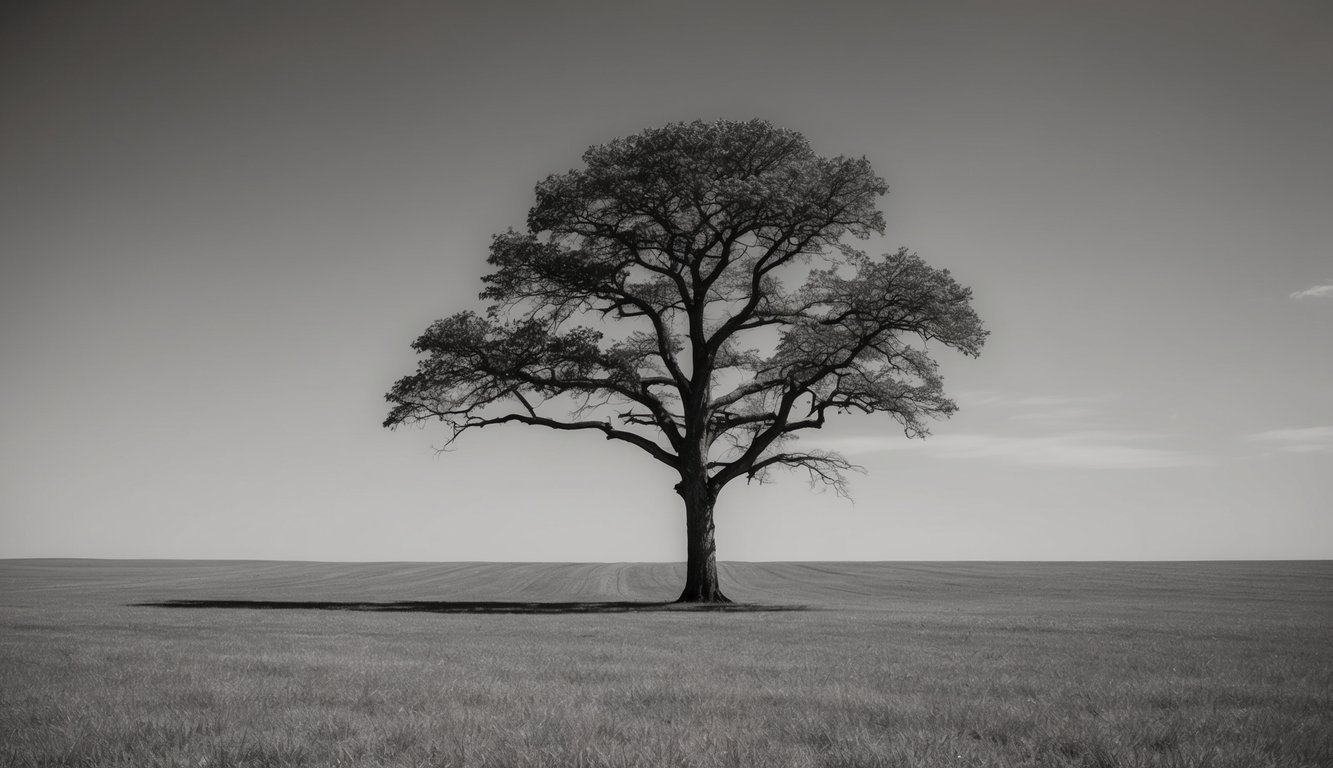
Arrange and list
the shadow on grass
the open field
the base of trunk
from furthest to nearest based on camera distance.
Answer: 1. the base of trunk
2. the shadow on grass
3. the open field

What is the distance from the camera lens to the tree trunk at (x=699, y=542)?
97.7 feet

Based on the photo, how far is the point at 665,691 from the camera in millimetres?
8320

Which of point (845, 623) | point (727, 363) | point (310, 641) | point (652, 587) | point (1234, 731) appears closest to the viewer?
point (1234, 731)

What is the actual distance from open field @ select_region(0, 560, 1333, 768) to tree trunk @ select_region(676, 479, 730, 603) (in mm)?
8726

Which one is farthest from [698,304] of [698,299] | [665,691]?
[665,691]

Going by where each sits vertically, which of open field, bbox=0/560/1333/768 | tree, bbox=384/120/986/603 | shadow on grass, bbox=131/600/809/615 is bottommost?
shadow on grass, bbox=131/600/809/615

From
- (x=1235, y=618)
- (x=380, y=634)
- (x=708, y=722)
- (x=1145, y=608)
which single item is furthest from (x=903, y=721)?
(x=1145, y=608)

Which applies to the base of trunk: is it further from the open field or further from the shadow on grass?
the open field

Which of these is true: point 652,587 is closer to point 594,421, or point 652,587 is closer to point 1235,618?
point 594,421

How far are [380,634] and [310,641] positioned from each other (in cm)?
202

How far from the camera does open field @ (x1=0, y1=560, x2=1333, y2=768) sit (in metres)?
5.78

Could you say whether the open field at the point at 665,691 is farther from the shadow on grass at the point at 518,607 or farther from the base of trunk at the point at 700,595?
the base of trunk at the point at 700,595

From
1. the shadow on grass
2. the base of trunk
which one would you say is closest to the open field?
the shadow on grass

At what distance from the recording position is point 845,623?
19.5m
